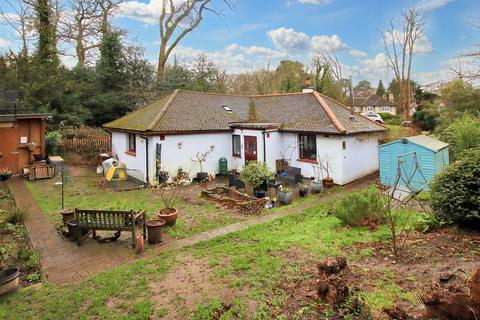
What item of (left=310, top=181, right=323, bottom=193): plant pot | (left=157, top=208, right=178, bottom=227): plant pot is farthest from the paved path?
(left=310, top=181, right=323, bottom=193): plant pot

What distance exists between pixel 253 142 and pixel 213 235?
826cm

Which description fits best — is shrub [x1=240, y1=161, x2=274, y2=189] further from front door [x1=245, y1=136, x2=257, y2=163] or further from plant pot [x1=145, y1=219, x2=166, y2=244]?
plant pot [x1=145, y1=219, x2=166, y2=244]

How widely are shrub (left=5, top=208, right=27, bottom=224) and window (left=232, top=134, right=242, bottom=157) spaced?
10.2 metres

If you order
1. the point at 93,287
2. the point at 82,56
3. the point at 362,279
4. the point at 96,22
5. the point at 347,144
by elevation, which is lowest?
the point at 93,287

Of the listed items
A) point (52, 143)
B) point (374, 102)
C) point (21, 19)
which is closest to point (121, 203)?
point (52, 143)

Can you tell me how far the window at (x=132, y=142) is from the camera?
1638 centimetres

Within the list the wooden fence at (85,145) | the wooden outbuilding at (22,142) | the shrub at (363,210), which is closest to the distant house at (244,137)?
the wooden fence at (85,145)

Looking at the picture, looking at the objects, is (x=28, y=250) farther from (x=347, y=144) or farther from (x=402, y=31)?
(x=402, y=31)

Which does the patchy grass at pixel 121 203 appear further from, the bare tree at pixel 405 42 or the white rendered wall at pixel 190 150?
the bare tree at pixel 405 42

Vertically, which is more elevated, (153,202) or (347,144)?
(347,144)

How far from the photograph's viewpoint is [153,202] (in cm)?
1177

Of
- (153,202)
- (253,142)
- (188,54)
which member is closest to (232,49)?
(188,54)

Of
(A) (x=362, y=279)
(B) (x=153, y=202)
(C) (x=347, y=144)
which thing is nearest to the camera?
(A) (x=362, y=279)

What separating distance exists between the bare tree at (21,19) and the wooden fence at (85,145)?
7230 mm
